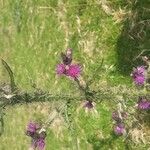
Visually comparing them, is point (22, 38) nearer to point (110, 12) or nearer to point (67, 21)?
point (67, 21)

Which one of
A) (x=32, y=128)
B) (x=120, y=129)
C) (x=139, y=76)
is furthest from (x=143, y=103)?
(x=32, y=128)

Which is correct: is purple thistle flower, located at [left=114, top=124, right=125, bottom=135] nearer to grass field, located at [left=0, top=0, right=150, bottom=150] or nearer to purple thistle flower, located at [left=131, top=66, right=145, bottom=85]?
grass field, located at [left=0, top=0, right=150, bottom=150]

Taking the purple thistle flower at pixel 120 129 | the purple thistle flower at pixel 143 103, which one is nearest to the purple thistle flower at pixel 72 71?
the purple thistle flower at pixel 143 103

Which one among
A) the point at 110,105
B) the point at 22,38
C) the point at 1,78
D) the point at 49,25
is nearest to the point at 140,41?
the point at 110,105

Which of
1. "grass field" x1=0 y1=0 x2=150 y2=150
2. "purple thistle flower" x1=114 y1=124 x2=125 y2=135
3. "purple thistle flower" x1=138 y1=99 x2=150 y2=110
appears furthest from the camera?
"grass field" x1=0 y1=0 x2=150 y2=150

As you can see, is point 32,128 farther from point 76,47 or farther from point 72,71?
point 76,47

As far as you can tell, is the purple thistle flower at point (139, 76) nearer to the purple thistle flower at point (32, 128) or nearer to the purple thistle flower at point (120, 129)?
the purple thistle flower at point (32, 128)

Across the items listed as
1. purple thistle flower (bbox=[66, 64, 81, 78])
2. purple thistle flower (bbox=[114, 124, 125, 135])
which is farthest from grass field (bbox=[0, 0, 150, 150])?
purple thistle flower (bbox=[66, 64, 81, 78])

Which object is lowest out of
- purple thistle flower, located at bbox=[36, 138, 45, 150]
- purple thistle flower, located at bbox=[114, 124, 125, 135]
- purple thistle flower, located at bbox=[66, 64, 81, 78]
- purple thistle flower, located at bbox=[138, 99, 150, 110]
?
purple thistle flower, located at bbox=[114, 124, 125, 135]
